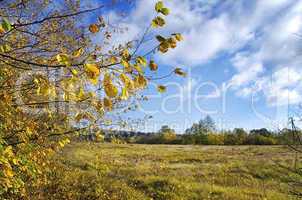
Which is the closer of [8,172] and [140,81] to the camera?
[140,81]

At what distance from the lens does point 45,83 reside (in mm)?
2404

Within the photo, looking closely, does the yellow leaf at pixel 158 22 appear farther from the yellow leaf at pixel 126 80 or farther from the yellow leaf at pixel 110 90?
the yellow leaf at pixel 110 90

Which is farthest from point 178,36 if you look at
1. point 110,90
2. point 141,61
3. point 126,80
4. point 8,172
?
point 8,172

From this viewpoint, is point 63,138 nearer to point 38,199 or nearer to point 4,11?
point 4,11

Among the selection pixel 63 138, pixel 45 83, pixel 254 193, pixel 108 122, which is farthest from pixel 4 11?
pixel 254 193

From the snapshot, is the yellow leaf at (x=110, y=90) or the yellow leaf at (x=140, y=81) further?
the yellow leaf at (x=140, y=81)

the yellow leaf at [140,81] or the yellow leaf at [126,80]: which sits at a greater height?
the yellow leaf at [140,81]

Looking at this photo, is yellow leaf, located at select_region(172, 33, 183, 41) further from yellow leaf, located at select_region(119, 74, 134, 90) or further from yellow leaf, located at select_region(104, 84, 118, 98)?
yellow leaf, located at select_region(104, 84, 118, 98)

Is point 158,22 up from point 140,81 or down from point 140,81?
up

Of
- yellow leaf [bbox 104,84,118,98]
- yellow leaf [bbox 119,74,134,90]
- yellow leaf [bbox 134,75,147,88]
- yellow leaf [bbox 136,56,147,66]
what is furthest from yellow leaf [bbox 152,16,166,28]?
yellow leaf [bbox 104,84,118,98]

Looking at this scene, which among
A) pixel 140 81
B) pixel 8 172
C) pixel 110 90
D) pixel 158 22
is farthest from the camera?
pixel 8 172

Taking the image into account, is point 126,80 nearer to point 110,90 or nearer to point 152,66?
point 110,90

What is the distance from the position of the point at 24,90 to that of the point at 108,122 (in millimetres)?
2176

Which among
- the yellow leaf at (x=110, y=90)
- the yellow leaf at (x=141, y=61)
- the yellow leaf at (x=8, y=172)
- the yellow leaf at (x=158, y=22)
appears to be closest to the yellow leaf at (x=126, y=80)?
the yellow leaf at (x=110, y=90)
